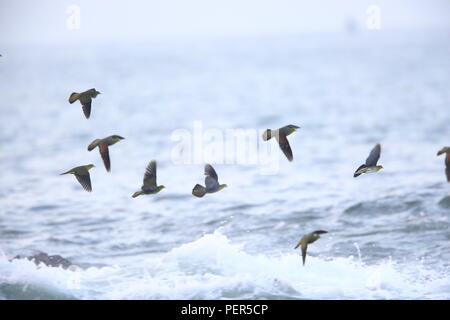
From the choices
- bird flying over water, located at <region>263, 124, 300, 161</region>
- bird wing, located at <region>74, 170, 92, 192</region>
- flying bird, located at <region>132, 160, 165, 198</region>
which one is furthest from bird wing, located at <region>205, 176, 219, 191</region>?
bird wing, located at <region>74, 170, 92, 192</region>

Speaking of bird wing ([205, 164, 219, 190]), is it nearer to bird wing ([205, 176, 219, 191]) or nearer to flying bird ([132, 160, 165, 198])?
bird wing ([205, 176, 219, 191])

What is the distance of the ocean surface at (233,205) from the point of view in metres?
10.6

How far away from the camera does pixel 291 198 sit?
15805mm

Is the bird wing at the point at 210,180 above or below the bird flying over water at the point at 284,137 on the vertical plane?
below

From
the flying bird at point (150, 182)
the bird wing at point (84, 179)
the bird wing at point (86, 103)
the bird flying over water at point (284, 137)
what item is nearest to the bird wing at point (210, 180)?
the flying bird at point (150, 182)

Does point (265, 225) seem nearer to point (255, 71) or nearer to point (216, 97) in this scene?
point (216, 97)

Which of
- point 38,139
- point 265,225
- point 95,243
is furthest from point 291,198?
point 38,139

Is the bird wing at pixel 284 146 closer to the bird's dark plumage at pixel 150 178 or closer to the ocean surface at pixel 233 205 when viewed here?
the bird's dark plumage at pixel 150 178

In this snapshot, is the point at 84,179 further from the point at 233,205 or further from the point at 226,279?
the point at 233,205

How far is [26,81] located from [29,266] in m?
43.4

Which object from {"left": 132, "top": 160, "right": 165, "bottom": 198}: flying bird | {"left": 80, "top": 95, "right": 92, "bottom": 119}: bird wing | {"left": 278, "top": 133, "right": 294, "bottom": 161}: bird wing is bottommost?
{"left": 132, "top": 160, "right": 165, "bottom": 198}: flying bird

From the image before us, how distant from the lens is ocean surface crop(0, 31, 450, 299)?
1056 cm

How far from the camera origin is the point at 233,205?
15469 mm

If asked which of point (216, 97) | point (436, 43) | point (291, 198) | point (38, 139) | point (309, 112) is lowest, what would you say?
point (291, 198)
